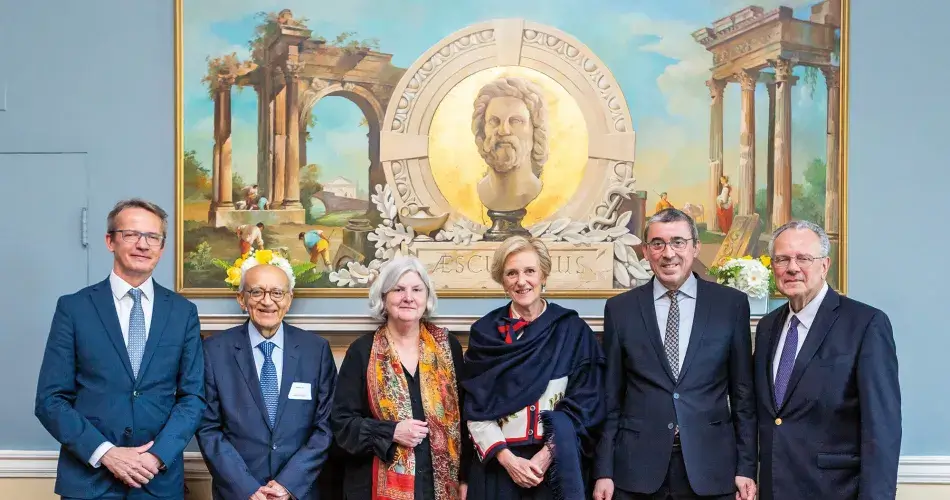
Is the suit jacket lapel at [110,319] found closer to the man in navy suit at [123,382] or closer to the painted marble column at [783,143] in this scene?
the man in navy suit at [123,382]

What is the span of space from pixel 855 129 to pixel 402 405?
2.78 m

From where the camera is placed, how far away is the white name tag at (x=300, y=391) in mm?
3096

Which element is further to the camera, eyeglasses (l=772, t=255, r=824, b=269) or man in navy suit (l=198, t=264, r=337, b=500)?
man in navy suit (l=198, t=264, r=337, b=500)

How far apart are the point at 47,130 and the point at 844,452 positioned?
3974mm

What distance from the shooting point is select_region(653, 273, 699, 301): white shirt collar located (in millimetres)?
2949

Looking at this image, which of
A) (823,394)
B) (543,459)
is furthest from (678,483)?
(823,394)

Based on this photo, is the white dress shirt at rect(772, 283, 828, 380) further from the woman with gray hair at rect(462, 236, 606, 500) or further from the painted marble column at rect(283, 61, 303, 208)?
the painted marble column at rect(283, 61, 303, 208)

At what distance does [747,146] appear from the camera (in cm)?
400

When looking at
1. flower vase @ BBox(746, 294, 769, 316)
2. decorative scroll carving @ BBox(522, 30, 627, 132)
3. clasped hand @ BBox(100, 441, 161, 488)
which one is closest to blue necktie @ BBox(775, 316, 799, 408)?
flower vase @ BBox(746, 294, 769, 316)

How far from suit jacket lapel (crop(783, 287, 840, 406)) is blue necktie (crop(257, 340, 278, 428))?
6.41 feet

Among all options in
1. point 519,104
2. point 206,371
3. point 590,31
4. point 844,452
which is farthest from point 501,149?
point 844,452

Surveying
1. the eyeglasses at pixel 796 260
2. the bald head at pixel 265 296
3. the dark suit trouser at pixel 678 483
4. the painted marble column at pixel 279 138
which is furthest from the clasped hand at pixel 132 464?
the eyeglasses at pixel 796 260

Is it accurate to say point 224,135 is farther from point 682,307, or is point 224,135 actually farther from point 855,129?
point 855,129

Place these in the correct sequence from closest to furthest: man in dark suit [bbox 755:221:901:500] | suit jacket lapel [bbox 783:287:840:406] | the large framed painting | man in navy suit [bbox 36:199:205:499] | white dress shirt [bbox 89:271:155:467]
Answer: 1. man in dark suit [bbox 755:221:901:500]
2. suit jacket lapel [bbox 783:287:840:406]
3. man in navy suit [bbox 36:199:205:499]
4. white dress shirt [bbox 89:271:155:467]
5. the large framed painting
